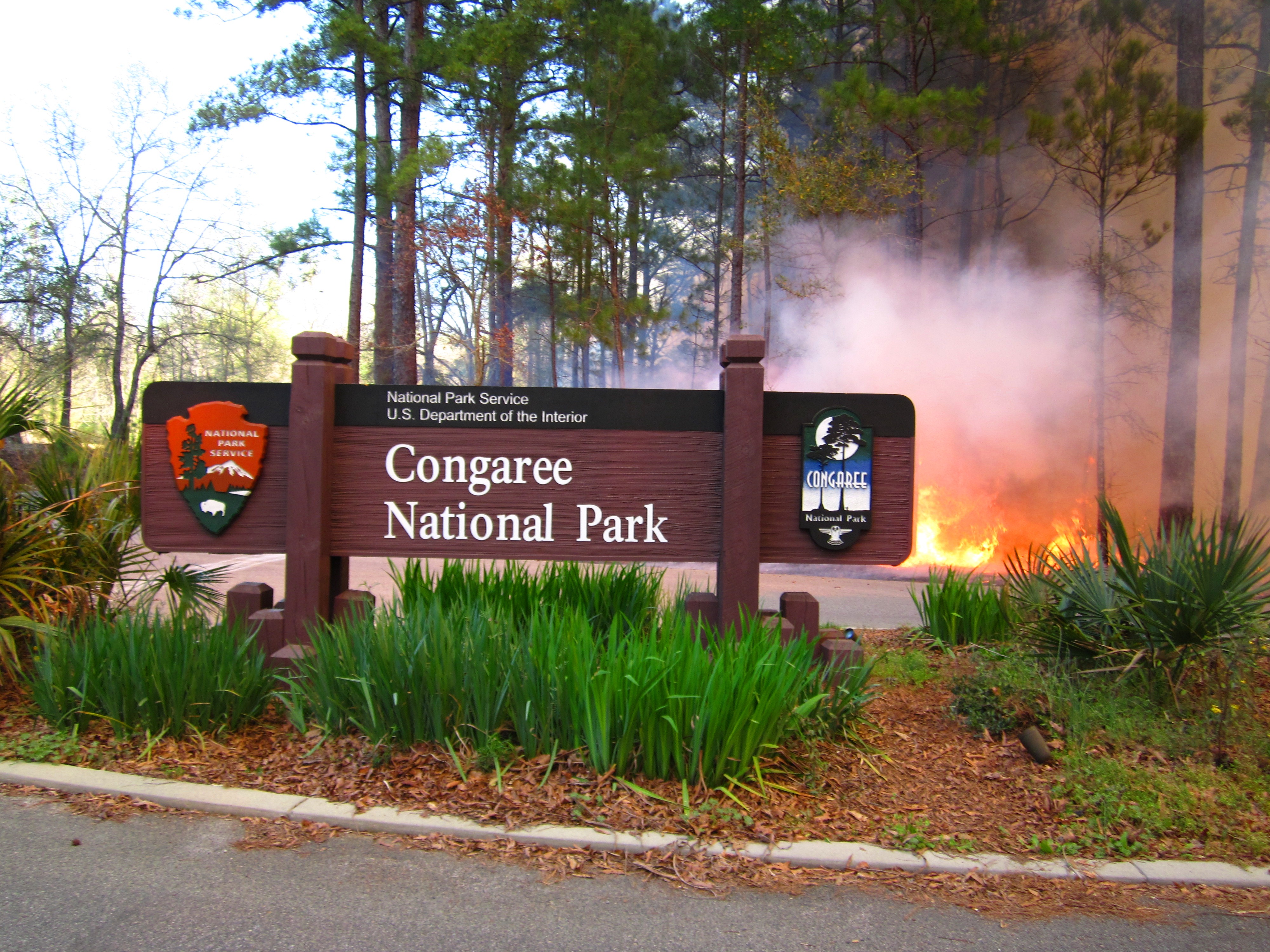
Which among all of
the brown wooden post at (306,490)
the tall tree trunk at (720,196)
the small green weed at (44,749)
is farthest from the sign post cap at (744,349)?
the tall tree trunk at (720,196)

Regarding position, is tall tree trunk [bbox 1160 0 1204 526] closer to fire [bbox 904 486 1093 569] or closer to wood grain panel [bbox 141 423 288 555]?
fire [bbox 904 486 1093 569]

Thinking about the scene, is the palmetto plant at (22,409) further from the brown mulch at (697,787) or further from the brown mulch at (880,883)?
the brown mulch at (880,883)

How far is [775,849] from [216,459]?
365 centimetres

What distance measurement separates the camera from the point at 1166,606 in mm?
4594

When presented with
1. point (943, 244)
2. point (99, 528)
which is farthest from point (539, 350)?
point (99, 528)

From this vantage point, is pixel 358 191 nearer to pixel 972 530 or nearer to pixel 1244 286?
pixel 972 530

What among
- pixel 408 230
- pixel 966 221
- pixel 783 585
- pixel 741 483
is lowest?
pixel 783 585

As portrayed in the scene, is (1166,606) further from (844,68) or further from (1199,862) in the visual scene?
(844,68)

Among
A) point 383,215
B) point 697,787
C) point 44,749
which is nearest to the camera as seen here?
point 697,787

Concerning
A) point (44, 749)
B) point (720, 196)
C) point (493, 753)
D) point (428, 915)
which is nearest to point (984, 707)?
point (493, 753)

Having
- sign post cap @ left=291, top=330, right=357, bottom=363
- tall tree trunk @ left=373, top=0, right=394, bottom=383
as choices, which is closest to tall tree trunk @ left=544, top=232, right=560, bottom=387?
tall tree trunk @ left=373, top=0, right=394, bottom=383

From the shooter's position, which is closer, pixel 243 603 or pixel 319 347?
pixel 319 347

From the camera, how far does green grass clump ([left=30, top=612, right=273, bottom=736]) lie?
4293 millimetres

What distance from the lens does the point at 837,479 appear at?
505 centimetres
